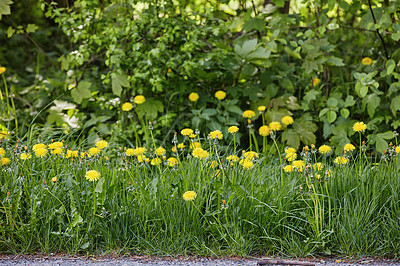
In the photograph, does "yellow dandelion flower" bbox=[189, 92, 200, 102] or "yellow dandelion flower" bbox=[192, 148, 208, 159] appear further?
"yellow dandelion flower" bbox=[189, 92, 200, 102]

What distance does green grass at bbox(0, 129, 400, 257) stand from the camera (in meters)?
2.58

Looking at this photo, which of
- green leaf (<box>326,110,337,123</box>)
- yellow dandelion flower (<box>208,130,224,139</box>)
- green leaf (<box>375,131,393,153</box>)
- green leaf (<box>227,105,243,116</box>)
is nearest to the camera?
yellow dandelion flower (<box>208,130,224,139</box>)

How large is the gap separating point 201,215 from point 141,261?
47 cm

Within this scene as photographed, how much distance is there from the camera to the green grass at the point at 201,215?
2.58 metres

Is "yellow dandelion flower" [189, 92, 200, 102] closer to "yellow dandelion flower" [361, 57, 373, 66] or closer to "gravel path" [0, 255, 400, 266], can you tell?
"yellow dandelion flower" [361, 57, 373, 66]

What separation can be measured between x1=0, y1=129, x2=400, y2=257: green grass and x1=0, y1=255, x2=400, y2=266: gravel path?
2.3 inches

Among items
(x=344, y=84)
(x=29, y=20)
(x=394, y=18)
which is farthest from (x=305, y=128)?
(x=29, y=20)

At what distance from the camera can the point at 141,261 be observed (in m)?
2.48

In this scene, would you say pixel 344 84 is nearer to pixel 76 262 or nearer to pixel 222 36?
pixel 222 36

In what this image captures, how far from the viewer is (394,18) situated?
4.36 meters

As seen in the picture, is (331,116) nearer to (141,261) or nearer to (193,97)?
(193,97)

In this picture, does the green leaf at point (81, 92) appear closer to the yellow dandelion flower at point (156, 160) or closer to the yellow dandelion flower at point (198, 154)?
the yellow dandelion flower at point (156, 160)

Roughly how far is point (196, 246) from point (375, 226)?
992 millimetres

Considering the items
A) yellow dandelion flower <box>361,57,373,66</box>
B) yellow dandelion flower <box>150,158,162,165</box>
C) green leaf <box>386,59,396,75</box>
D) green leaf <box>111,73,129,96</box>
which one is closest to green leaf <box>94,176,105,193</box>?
yellow dandelion flower <box>150,158,162,165</box>
